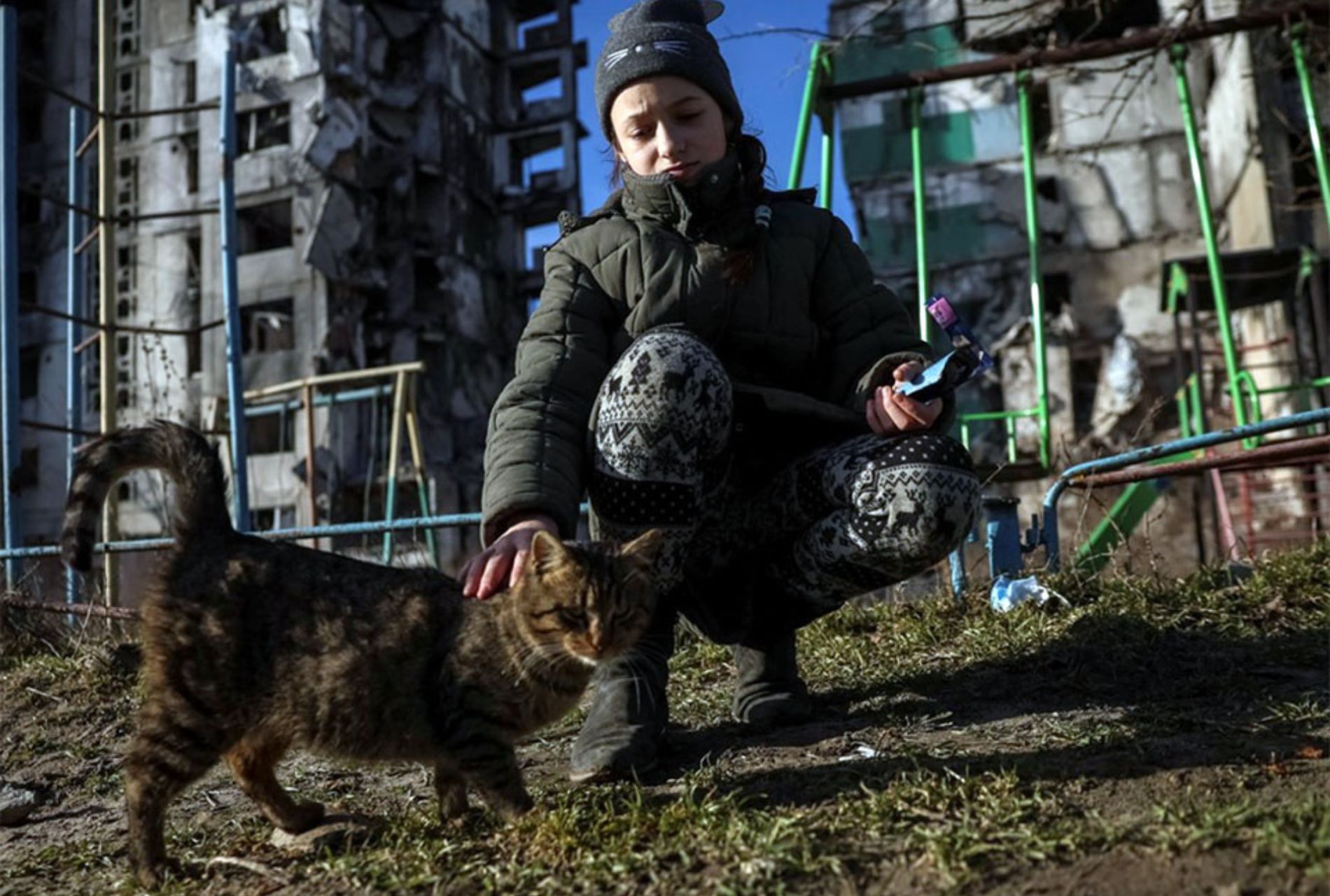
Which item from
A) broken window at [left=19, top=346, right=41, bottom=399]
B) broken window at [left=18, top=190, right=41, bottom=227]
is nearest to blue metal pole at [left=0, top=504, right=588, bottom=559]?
broken window at [left=19, top=346, right=41, bottom=399]

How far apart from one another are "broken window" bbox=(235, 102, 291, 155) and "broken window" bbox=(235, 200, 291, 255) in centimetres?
141

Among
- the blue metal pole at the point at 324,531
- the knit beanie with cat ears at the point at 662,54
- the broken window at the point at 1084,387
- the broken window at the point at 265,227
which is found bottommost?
the blue metal pole at the point at 324,531

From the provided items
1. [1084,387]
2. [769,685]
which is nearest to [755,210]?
[769,685]

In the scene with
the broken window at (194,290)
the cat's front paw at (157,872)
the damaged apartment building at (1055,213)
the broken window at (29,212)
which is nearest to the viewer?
the cat's front paw at (157,872)

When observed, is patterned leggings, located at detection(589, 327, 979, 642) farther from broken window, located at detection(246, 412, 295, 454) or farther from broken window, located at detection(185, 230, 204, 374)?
broken window, located at detection(185, 230, 204, 374)

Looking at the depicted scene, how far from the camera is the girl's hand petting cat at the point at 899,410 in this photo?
2643 millimetres

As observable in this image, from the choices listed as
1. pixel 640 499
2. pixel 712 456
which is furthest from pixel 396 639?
pixel 712 456

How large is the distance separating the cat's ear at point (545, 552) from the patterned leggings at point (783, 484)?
35cm

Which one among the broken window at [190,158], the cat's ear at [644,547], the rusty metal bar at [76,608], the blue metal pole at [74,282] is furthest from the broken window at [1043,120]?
the cat's ear at [644,547]

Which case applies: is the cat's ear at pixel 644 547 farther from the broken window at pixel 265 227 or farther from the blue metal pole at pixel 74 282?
the broken window at pixel 265 227

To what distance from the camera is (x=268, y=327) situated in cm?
2569

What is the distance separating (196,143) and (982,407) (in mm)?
19876

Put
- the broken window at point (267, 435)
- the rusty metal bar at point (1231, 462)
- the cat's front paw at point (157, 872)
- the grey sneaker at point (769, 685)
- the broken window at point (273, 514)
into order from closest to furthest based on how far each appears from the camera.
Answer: the cat's front paw at point (157, 872)
the grey sneaker at point (769, 685)
the rusty metal bar at point (1231, 462)
the broken window at point (273, 514)
the broken window at point (267, 435)

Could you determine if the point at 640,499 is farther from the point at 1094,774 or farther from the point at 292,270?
the point at 292,270
